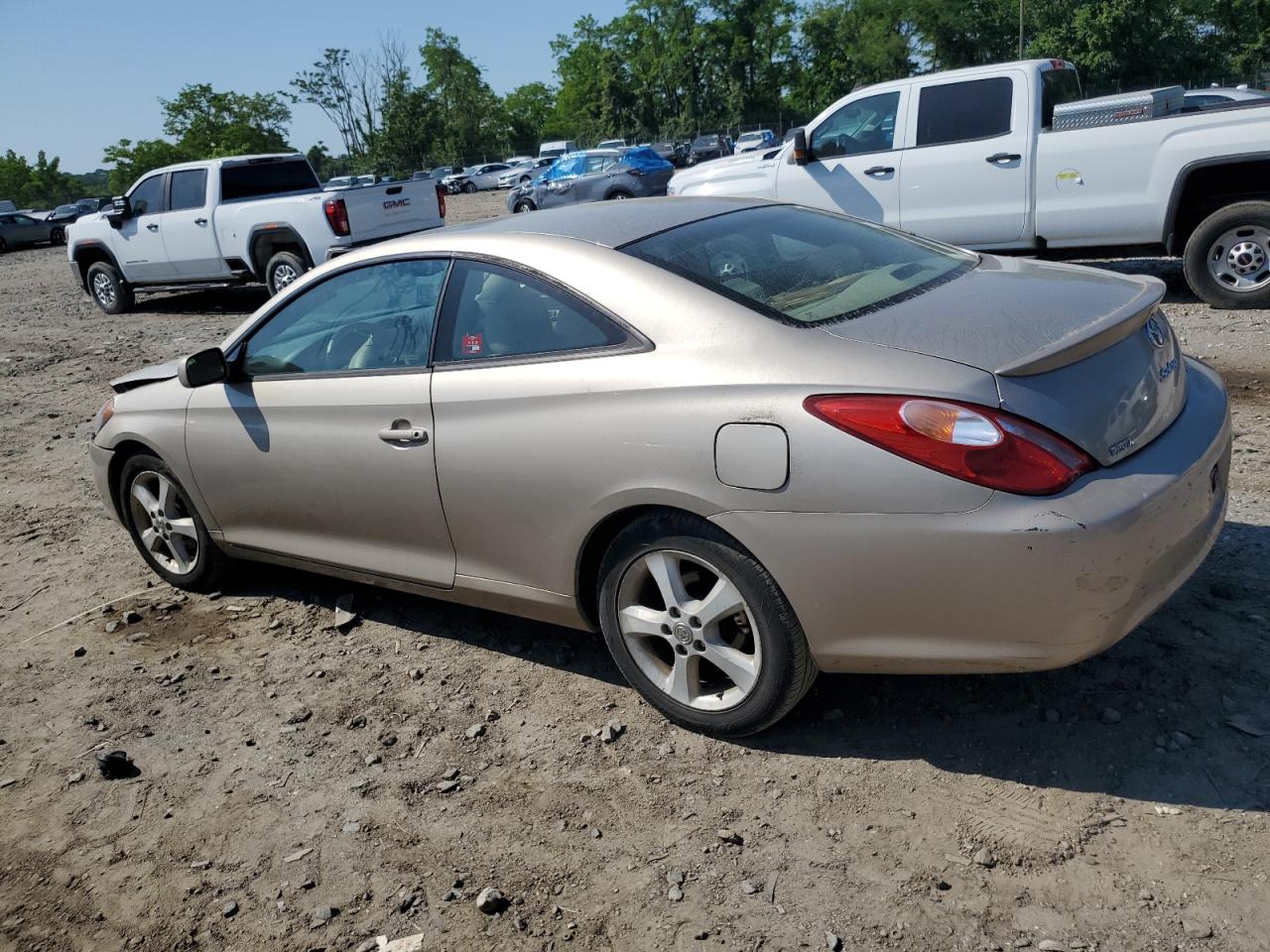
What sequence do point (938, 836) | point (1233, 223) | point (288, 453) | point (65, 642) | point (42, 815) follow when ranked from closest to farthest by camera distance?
point (938, 836)
point (42, 815)
point (288, 453)
point (65, 642)
point (1233, 223)

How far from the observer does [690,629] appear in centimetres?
319

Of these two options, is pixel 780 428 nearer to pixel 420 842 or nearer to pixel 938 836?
pixel 938 836

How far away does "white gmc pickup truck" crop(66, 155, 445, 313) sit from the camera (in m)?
12.6

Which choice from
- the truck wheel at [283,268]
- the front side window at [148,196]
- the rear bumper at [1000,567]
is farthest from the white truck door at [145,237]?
the rear bumper at [1000,567]

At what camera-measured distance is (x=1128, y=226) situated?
8.42 metres

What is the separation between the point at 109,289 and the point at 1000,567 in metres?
15.9

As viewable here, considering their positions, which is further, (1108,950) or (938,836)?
(938,836)

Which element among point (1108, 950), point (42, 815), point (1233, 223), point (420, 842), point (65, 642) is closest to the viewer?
point (1108, 950)

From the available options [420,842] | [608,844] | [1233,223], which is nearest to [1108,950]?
[608,844]

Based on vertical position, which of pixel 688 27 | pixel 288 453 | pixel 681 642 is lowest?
pixel 681 642

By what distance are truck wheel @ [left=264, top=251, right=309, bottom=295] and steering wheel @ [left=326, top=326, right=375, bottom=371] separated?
9.26 m

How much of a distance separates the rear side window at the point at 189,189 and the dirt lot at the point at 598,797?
1063 centimetres

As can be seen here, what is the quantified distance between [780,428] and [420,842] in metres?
1.55

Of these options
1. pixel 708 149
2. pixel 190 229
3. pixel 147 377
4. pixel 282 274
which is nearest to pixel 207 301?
pixel 190 229
